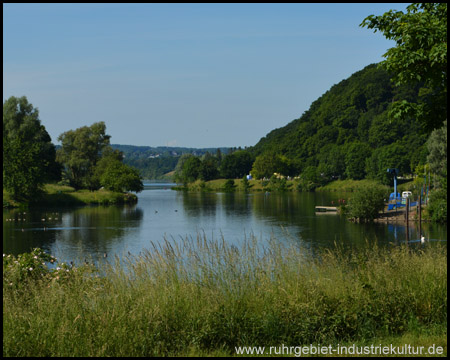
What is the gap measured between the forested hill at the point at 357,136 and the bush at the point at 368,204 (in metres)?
53.7

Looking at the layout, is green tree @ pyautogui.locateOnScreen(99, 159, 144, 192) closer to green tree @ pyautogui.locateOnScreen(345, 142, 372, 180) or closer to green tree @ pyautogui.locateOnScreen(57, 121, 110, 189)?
green tree @ pyautogui.locateOnScreen(57, 121, 110, 189)

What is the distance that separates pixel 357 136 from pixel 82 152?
9044cm

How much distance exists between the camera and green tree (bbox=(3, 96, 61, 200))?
6406cm

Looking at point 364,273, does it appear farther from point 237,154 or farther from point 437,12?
point 237,154

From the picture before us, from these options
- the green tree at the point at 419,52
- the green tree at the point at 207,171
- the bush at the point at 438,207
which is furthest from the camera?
the green tree at the point at 207,171

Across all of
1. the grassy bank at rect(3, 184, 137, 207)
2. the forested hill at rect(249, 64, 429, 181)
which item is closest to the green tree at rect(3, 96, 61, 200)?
the grassy bank at rect(3, 184, 137, 207)

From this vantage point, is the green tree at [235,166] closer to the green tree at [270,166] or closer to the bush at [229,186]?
the green tree at [270,166]

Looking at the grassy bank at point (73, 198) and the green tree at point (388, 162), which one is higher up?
the green tree at point (388, 162)

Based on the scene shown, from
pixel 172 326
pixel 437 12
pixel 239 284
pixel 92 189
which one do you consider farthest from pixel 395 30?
pixel 92 189

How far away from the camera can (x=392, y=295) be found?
834cm

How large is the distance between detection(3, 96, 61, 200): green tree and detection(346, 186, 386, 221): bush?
39552mm

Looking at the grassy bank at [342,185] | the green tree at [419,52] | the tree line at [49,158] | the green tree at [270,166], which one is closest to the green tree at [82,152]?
the tree line at [49,158]

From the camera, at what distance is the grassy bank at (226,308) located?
6.88 meters

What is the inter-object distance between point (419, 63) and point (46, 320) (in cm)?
796
